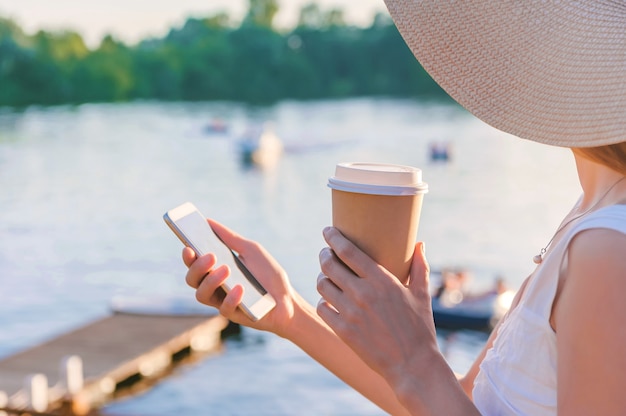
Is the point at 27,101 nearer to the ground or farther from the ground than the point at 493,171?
farther from the ground

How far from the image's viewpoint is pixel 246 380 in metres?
13.6

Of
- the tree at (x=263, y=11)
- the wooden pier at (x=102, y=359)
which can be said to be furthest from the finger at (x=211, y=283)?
the tree at (x=263, y=11)

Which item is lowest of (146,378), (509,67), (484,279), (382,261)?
(484,279)

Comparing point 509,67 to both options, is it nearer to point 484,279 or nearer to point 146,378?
point 146,378

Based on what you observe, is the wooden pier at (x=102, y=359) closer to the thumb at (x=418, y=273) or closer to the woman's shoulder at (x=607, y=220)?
the thumb at (x=418, y=273)

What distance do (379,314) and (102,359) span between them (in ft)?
35.8

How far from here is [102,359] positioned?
11445 millimetres

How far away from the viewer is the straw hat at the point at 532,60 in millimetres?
1013

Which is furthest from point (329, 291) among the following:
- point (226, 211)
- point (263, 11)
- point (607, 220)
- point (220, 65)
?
point (263, 11)

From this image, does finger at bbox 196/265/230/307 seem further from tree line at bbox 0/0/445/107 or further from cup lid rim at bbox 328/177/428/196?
tree line at bbox 0/0/445/107

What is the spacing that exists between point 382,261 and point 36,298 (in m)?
19.5

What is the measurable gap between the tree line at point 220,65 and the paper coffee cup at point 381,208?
6208cm

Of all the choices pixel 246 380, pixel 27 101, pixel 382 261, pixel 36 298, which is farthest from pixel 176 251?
pixel 27 101

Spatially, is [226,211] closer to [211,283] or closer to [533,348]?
[211,283]
